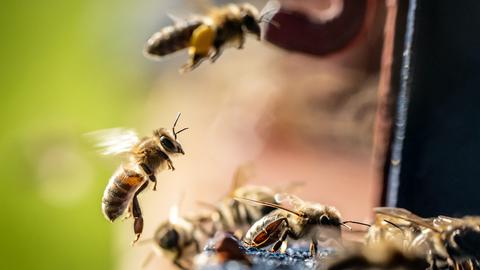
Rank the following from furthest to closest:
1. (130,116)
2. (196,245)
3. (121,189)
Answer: (130,116) < (196,245) < (121,189)

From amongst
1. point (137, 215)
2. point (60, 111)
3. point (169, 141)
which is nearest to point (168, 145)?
point (169, 141)

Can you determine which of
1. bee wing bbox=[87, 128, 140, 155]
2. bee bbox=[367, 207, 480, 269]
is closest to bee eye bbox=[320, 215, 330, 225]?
bee bbox=[367, 207, 480, 269]

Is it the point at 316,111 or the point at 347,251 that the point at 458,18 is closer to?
the point at 347,251

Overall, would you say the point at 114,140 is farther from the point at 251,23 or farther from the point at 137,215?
the point at 251,23

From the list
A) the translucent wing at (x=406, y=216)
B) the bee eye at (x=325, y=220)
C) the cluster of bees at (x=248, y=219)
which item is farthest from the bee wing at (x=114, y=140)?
the translucent wing at (x=406, y=216)

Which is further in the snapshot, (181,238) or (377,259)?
(181,238)

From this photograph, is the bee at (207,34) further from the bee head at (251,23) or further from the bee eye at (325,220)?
the bee eye at (325,220)

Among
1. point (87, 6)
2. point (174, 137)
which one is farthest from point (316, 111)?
point (87, 6)
